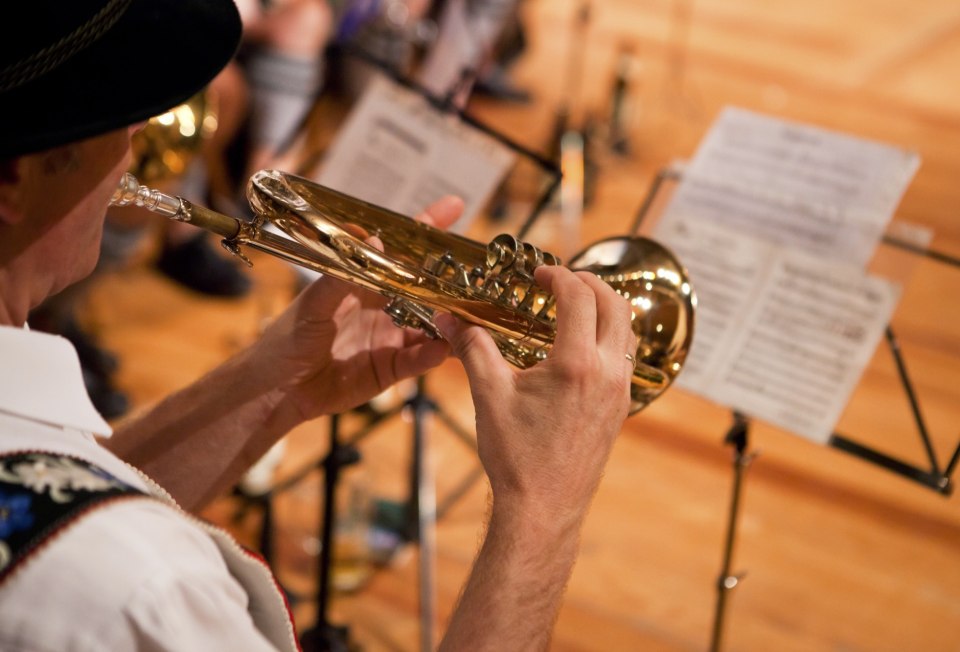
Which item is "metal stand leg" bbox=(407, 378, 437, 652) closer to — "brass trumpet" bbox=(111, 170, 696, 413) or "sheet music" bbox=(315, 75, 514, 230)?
"sheet music" bbox=(315, 75, 514, 230)

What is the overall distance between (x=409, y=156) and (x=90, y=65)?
2.97 feet

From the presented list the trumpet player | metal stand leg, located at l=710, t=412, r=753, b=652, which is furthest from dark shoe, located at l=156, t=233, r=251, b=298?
the trumpet player

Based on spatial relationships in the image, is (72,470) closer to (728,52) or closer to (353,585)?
(353,585)

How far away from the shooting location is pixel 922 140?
4324 mm

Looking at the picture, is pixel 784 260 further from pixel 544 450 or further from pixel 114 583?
pixel 114 583

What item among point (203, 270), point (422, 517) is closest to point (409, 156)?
point (422, 517)

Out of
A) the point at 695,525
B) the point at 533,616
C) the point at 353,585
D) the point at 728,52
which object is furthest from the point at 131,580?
the point at 728,52

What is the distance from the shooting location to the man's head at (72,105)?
2.14 ft

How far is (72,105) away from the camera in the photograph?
2.20 ft

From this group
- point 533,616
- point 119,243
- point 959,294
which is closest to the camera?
point 533,616

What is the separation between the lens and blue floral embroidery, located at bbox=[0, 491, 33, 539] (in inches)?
23.4

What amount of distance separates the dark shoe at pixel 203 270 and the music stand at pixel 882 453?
1800 millimetres

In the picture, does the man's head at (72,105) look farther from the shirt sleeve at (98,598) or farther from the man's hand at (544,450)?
the man's hand at (544,450)

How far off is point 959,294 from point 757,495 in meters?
1.40
